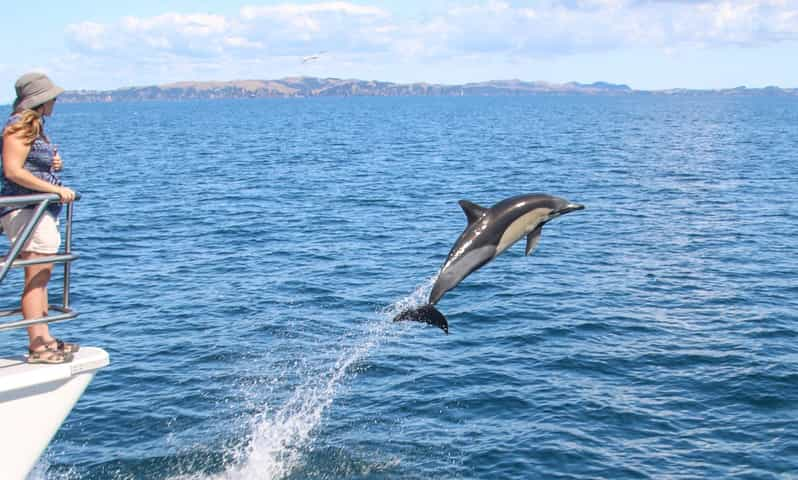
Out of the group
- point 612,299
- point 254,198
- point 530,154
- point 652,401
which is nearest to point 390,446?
point 652,401

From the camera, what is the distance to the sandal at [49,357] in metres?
9.03

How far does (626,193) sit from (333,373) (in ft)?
110

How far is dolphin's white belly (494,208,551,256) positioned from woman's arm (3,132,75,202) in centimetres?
569

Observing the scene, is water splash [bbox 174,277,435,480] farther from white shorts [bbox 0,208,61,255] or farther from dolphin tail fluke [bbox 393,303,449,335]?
white shorts [bbox 0,208,61,255]

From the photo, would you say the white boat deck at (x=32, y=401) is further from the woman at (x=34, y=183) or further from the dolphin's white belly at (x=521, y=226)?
the dolphin's white belly at (x=521, y=226)

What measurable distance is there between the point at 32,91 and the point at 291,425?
10.3m

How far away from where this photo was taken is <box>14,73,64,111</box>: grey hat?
866 centimetres

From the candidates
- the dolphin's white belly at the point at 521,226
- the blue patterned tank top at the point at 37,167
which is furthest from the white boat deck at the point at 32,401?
the dolphin's white belly at the point at 521,226

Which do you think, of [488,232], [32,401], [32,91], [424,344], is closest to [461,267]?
[488,232]

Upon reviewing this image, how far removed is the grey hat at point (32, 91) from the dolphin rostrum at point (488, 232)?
5.33 m

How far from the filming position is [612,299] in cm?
2617

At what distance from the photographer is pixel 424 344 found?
22.5 meters

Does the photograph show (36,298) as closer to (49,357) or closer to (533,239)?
(49,357)

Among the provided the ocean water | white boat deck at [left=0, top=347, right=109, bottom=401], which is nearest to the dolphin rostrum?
white boat deck at [left=0, top=347, right=109, bottom=401]
